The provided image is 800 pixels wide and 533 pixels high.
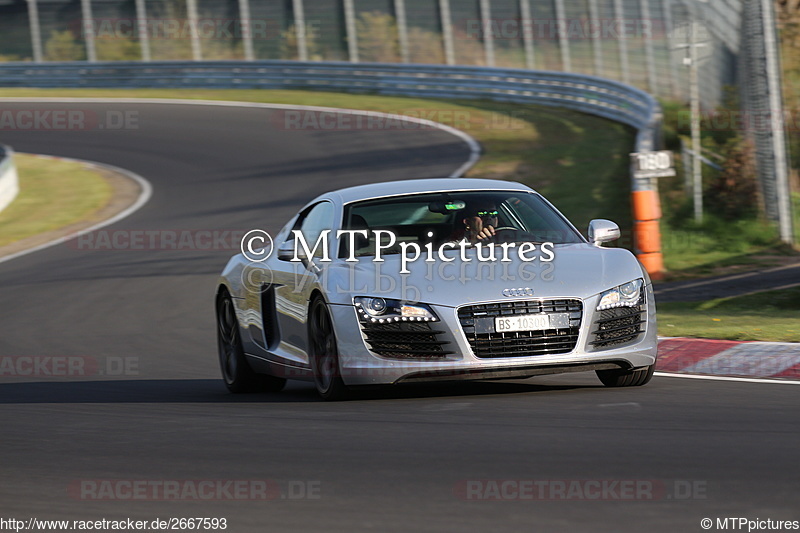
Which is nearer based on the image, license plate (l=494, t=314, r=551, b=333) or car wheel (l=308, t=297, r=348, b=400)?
license plate (l=494, t=314, r=551, b=333)

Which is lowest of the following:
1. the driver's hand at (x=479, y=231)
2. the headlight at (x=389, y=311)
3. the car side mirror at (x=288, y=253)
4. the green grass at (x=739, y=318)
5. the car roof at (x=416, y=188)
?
the green grass at (x=739, y=318)

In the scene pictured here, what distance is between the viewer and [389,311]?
297 inches

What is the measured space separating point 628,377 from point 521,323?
3.49ft

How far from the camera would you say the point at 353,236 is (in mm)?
8406

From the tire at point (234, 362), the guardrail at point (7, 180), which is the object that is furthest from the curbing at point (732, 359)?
the guardrail at point (7, 180)

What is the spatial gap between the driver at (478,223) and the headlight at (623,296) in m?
0.99

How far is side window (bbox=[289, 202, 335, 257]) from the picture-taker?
28.5 feet

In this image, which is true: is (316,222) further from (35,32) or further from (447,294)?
(35,32)

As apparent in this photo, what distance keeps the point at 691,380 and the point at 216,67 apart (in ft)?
93.5

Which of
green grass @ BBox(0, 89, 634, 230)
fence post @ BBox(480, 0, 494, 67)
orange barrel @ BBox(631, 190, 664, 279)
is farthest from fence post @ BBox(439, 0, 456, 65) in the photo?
orange barrel @ BBox(631, 190, 664, 279)

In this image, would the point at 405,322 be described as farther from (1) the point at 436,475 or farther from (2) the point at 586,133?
(2) the point at 586,133

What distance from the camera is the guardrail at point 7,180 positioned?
23.3 m

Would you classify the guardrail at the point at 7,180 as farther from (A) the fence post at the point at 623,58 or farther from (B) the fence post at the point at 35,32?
(B) the fence post at the point at 35,32

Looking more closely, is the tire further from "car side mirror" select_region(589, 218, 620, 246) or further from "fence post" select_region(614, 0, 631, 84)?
"fence post" select_region(614, 0, 631, 84)
